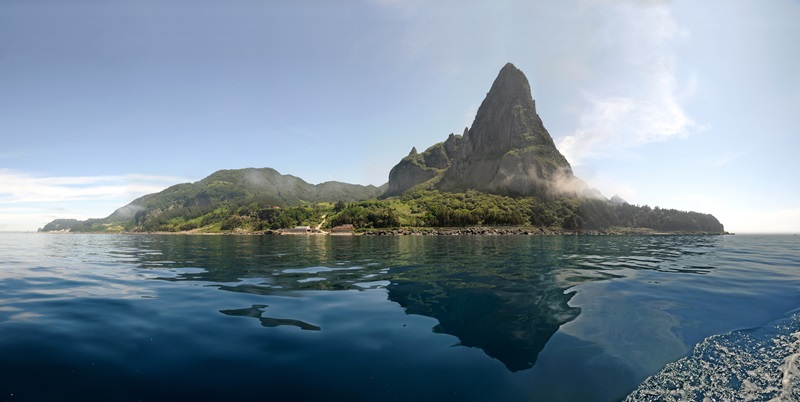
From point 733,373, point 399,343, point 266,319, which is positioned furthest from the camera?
point 266,319

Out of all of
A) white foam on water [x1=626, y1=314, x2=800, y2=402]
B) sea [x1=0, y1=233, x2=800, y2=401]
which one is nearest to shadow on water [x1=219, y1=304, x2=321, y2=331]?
sea [x1=0, y1=233, x2=800, y2=401]

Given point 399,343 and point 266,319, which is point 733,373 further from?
point 266,319

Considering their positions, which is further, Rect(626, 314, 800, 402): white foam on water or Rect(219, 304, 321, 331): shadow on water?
Rect(219, 304, 321, 331): shadow on water

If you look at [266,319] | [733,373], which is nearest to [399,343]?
[266,319]

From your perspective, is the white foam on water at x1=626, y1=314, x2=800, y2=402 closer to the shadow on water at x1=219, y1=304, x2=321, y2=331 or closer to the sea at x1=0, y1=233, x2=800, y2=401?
the sea at x1=0, y1=233, x2=800, y2=401

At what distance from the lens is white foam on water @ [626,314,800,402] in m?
6.70

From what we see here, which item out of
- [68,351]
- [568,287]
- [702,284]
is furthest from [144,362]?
[702,284]

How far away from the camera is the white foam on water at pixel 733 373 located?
670cm

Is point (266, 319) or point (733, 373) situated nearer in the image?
point (733, 373)

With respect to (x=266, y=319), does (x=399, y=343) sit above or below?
below

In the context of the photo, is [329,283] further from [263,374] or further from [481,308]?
[263,374]

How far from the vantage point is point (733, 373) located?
7.51 metres

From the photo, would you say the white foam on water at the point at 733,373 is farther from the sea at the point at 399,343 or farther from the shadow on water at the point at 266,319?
the shadow on water at the point at 266,319

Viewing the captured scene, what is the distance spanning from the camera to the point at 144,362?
764 cm
